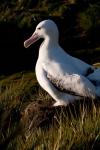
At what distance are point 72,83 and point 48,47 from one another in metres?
0.71

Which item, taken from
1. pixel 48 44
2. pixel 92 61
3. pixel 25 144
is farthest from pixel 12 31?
pixel 25 144

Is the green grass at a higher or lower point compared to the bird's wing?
higher

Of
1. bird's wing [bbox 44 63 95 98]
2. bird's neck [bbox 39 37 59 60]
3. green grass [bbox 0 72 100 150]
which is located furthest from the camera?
bird's neck [bbox 39 37 59 60]

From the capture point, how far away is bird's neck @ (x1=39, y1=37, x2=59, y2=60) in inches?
310

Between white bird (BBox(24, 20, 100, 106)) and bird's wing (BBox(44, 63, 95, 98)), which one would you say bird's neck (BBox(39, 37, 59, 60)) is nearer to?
white bird (BBox(24, 20, 100, 106))

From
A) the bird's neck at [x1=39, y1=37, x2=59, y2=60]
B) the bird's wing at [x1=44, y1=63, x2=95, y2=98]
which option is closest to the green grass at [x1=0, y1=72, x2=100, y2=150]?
the bird's wing at [x1=44, y1=63, x2=95, y2=98]

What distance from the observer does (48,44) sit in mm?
8039

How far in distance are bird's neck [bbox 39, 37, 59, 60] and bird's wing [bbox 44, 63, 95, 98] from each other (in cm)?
23

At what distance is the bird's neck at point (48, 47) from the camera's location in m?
7.86

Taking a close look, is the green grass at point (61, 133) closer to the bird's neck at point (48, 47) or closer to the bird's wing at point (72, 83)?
the bird's wing at point (72, 83)

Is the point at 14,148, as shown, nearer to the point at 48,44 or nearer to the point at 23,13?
the point at 48,44

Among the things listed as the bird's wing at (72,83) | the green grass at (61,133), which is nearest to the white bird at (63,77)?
the bird's wing at (72,83)

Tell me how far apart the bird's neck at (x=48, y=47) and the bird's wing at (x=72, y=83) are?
233mm

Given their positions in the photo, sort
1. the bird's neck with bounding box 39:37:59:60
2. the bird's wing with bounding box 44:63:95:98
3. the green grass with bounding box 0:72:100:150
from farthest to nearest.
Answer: the bird's neck with bounding box 39:37:59:60 → the bird's wing with bounding box 44:63:95:98 → the green grass with bounding box 0:72:100:150
